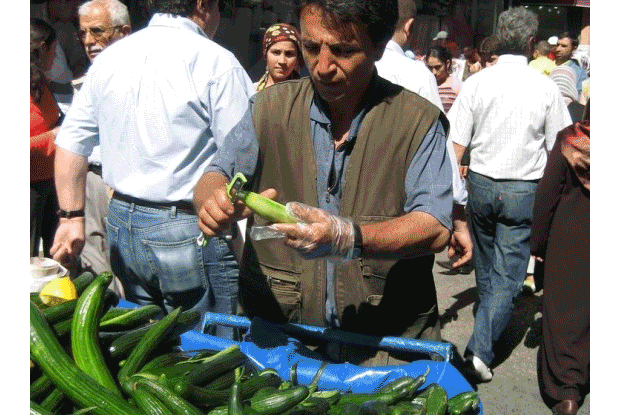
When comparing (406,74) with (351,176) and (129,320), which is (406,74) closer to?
(351,176)

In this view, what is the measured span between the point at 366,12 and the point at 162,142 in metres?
1.56

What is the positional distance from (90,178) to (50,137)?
1.36ft

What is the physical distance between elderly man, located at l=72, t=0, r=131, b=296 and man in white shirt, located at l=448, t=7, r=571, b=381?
237cm

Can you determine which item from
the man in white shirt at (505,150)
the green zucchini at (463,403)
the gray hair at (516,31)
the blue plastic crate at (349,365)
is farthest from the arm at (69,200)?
the gray hair at (516,31)

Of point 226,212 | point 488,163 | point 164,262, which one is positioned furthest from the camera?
point 488,163

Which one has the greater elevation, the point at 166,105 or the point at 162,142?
the point at 166,105

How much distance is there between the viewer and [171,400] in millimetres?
2117

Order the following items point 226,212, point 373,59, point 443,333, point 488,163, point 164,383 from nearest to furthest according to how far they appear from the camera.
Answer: point 164,383 < point 226,212 < point 373,59 < point 488,163 < point 443,333

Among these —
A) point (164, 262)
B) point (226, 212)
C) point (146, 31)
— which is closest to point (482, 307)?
point (164, 262)

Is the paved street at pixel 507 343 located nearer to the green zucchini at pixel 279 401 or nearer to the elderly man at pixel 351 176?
the elderly man at pixel 351 176

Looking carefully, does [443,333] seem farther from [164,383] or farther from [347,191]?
[164,383]

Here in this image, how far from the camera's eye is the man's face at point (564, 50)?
399 inches

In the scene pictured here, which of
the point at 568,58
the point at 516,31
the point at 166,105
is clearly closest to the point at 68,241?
the point at 166,105

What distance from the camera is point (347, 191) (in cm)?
273
